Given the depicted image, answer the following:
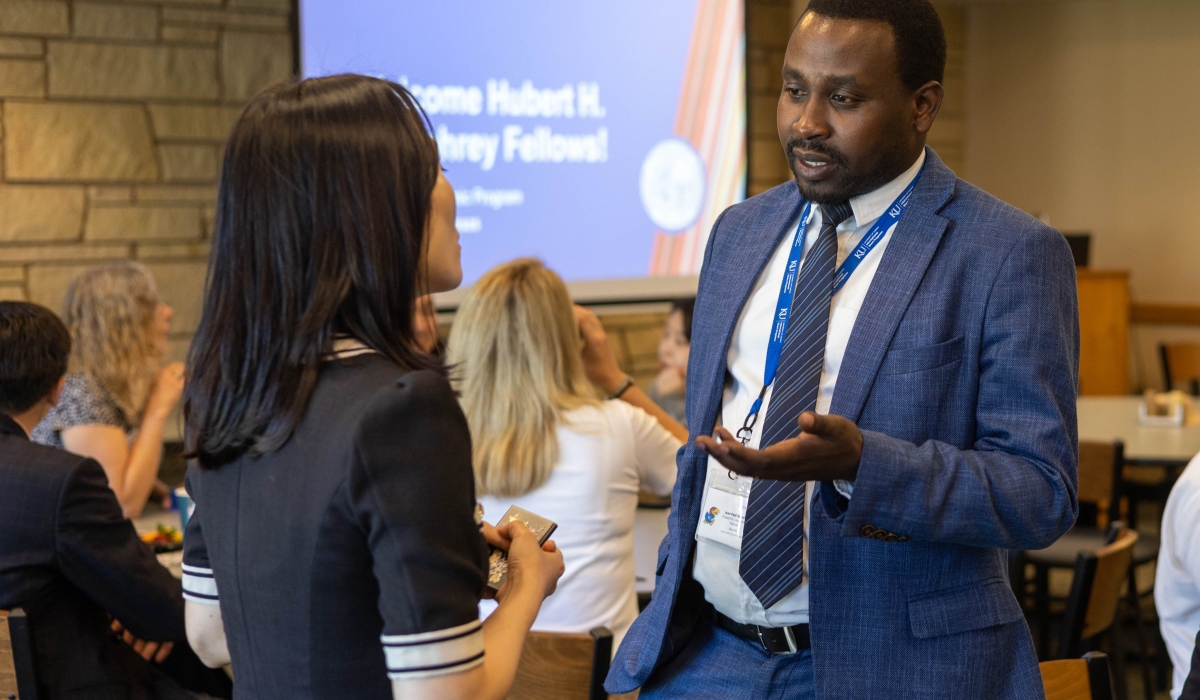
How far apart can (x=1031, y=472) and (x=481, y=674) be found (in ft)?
2.17

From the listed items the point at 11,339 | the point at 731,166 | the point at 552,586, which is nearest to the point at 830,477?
the point at 552,586

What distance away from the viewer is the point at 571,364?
102 inches

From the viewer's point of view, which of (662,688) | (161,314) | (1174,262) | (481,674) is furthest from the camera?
(1174,262)

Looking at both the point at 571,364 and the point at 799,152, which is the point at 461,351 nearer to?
the point at 571,364

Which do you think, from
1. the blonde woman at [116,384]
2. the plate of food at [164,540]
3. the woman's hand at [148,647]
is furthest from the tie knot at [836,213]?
the blonde woman at [116,384]

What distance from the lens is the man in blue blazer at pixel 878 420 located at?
1.22 metres

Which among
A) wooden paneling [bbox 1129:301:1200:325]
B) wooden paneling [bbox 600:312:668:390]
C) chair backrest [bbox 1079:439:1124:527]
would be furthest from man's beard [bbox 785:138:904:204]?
wooden paneling [bbox 1129:301:1200:325]

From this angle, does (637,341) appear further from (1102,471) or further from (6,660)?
(6,660)

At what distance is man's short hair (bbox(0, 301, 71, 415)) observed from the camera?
2.15 m

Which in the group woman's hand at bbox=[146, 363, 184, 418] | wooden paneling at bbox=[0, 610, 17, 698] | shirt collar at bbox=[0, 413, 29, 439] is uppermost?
shirt collar at bbox=[0, 413, 29, 439]

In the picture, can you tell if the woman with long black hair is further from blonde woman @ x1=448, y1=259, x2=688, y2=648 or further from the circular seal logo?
the circular seal logo

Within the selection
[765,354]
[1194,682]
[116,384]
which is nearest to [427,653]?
[765,354]

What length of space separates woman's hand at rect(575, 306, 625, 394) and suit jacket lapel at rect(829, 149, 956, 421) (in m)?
1.62

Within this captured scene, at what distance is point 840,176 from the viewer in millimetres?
1378
